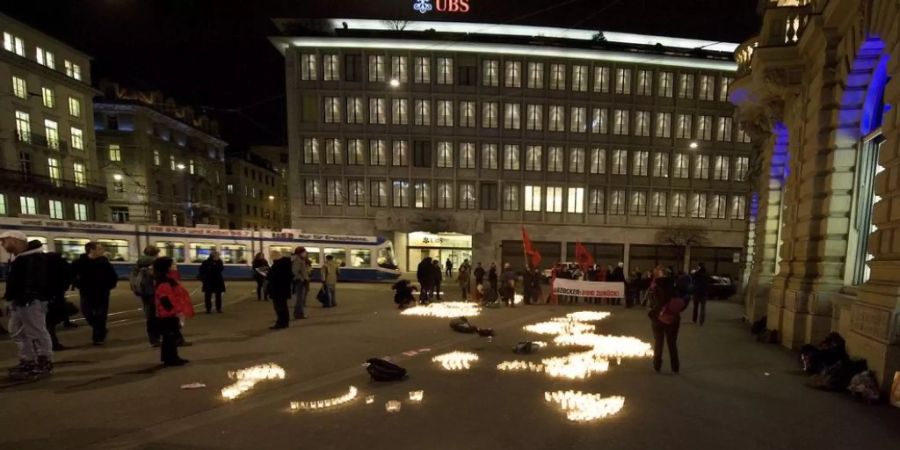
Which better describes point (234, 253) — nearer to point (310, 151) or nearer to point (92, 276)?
point (310, 151)

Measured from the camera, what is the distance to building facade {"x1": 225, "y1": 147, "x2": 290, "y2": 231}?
67.8 metres

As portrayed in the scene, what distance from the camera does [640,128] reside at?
3309cm

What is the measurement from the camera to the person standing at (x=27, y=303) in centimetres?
575

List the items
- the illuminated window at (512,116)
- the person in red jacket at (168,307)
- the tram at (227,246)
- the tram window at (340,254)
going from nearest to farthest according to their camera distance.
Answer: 1. the person in red jacket at (168,307)
2. the tram at (227,246)
3. the tram window at (340,254)
4. the illuminated window at (512,116)

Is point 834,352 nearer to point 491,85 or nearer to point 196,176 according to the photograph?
point 491,85

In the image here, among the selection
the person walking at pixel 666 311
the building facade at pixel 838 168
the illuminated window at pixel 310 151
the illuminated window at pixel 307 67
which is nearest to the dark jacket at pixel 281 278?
the person walking at pixel 666 311

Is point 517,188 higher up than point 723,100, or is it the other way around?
point 723,100

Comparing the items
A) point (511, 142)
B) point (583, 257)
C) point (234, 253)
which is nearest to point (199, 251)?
point (234, 253)

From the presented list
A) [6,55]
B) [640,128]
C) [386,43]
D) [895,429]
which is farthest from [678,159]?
[6,55]

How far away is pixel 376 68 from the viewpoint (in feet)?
104

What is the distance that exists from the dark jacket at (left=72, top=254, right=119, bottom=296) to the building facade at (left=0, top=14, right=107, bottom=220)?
3695 cm

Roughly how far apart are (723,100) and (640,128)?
285 inches

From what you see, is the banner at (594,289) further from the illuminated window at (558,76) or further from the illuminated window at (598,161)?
the illuminated window at (558,76)

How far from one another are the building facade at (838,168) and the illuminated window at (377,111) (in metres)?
25.2
